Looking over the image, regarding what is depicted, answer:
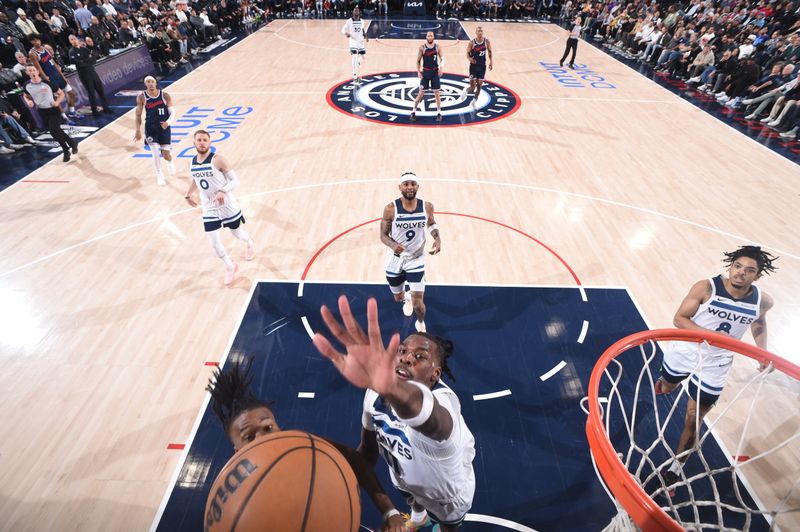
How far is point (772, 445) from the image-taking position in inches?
157

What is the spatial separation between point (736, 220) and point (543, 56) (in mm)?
11697

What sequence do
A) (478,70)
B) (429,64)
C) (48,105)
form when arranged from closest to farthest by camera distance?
(48,105), (429,64), (478,70)

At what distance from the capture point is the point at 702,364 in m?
3.44

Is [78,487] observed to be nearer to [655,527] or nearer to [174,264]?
[174,264]

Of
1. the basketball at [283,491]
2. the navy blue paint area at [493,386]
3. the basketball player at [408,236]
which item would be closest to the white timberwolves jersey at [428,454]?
the basketball at [283,491]

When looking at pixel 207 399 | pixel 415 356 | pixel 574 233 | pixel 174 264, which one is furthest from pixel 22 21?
pixel 415 356

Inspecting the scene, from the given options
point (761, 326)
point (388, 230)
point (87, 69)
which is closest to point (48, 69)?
point (87, 69)

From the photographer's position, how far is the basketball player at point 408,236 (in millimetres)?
4469

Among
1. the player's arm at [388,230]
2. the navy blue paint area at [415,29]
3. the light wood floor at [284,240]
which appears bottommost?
the light wood floor at [284,240]

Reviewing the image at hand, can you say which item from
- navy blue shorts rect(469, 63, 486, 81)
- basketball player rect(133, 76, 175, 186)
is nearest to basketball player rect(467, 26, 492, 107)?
navy blue shorts rect(469, 63, 486, 81)

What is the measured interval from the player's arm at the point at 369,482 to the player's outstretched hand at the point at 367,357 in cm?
75

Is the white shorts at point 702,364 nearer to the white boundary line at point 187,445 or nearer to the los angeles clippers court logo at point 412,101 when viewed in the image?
the white boundary line at point 187,445

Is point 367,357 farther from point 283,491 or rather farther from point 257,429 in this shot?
point 257,429

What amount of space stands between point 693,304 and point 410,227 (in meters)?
2.52
